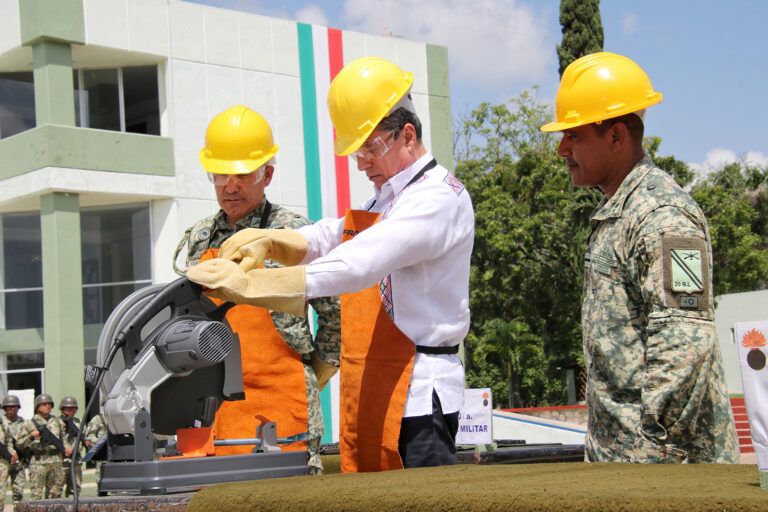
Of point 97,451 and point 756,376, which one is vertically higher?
point 756,376

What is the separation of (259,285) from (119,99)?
1897cm

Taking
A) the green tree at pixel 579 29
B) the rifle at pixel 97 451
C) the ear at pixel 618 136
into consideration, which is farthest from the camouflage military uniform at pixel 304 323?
the green tree at pixel 579 29

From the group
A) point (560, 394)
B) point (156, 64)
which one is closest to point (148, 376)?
point (156, 64)

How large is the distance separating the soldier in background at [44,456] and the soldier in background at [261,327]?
11065 millimetres

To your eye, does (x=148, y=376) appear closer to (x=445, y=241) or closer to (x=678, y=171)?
(x=445, y=241)

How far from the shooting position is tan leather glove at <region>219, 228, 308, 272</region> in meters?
2.58

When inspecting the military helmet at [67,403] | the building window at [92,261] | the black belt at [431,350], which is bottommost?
the military helmet at [67,403]

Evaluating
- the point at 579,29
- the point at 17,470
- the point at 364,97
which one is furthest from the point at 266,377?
the point at 579,29

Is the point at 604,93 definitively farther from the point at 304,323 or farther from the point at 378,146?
the point at 304,323

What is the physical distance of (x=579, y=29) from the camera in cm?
2523

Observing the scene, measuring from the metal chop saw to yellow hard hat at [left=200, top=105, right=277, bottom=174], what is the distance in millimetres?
1212

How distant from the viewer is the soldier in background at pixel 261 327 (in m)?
3.52

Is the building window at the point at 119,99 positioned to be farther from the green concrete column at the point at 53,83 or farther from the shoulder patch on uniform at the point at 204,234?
the shoulder patch on uniform at the point at 204,234

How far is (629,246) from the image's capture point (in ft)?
8.91
